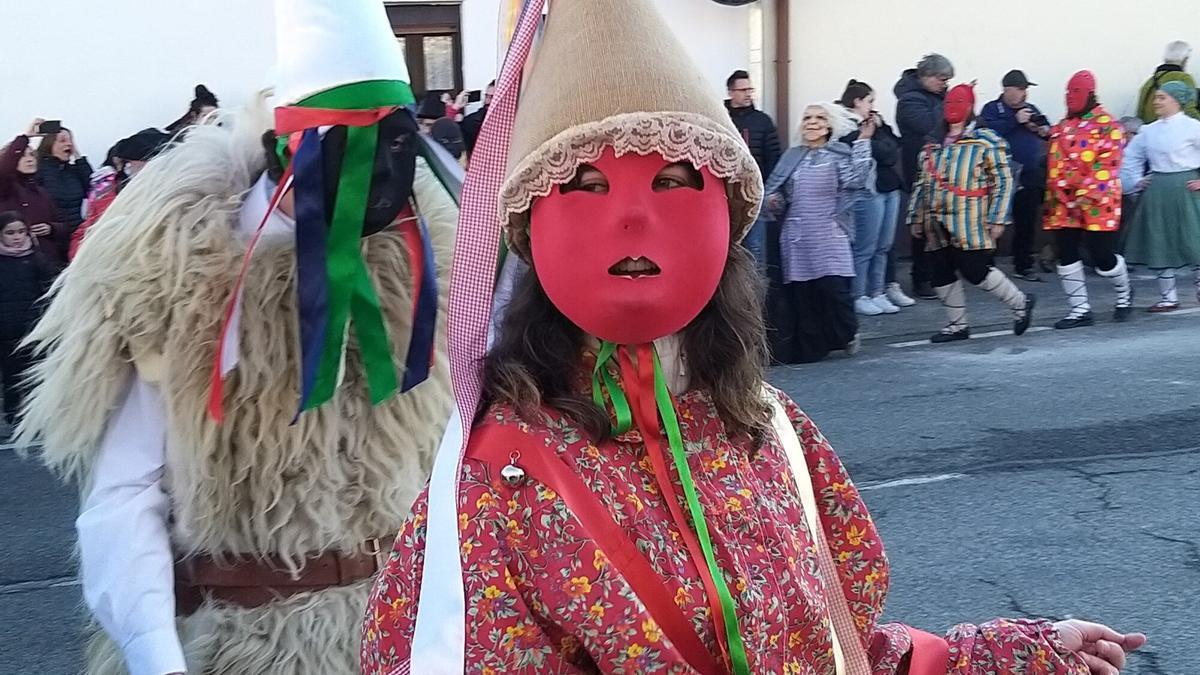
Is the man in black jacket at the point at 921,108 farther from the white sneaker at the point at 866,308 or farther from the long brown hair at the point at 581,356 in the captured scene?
the long brown hair at the point at 581,356

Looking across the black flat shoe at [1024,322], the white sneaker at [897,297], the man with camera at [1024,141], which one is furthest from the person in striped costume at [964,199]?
the man with camera at [1024,141]

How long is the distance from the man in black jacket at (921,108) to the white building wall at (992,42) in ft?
6.36

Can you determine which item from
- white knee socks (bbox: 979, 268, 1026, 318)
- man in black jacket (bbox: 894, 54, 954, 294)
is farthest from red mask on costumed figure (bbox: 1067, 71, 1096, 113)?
white knee socks (bbox: 979, 268, 1026, 318)

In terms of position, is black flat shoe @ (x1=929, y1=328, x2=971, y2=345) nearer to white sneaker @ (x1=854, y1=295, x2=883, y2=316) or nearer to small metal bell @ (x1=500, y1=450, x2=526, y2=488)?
white sneaker @ (x1=854, y1=295, x2=883, y2=316)

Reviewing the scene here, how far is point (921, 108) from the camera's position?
34.5ft

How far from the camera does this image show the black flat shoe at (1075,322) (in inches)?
369

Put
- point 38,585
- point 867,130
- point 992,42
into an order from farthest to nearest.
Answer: point 992,42 < point 867,130 < point 38,585

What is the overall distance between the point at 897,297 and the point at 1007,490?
5373 millimetres

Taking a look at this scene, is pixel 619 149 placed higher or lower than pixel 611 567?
higher

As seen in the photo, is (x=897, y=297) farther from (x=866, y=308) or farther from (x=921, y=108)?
(x=921, y=108)

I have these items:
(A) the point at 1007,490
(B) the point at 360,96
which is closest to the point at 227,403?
(B) the point at 360,96

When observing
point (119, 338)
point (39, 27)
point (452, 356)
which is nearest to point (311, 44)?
point (119, 338)

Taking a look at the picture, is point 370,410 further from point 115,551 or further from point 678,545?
point 678,545

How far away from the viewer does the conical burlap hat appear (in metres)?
1.47
